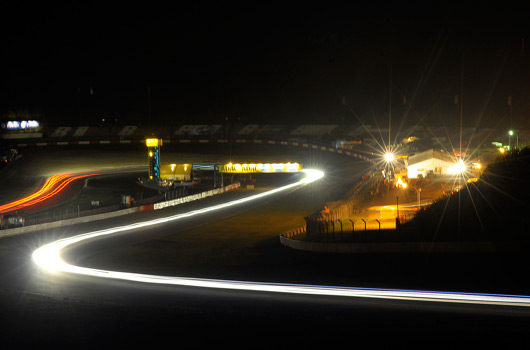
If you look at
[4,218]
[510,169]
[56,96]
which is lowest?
[4,218]

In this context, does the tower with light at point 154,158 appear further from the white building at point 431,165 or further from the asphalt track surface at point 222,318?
the asphalt track surface at point 222,318

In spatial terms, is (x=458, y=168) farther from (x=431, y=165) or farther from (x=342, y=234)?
(x=342, y=234)

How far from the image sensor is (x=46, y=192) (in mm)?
38938

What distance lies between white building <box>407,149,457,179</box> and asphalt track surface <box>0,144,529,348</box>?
2810 centimetres

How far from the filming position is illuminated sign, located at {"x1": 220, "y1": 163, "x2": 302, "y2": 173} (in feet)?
163

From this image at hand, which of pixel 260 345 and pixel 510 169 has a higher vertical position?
pixel 510 169

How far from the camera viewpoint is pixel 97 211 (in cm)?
2772

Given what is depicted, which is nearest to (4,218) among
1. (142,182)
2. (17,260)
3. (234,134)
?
(17,260)

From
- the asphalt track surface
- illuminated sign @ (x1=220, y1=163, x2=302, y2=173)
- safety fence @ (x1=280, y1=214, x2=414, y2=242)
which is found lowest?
the asphalt track surface

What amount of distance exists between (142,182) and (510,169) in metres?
28.9

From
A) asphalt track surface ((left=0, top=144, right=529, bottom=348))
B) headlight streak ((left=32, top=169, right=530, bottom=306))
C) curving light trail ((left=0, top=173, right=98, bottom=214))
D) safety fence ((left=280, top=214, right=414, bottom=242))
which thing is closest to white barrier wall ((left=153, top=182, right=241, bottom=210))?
curving light trail ((left=0, top=173, right=98, bottom=214))

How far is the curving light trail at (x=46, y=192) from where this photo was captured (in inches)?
1289

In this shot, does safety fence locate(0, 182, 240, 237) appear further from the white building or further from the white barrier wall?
the white building

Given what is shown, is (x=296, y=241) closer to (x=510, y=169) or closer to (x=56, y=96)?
(x=510, y=169)
